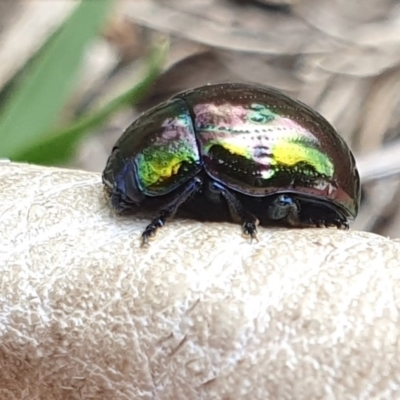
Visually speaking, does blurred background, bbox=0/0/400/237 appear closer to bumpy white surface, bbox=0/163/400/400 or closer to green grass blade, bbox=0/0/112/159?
green grass blade, bbox=0/0/112/159

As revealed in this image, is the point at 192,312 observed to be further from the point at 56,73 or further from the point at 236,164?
the point at 56,73

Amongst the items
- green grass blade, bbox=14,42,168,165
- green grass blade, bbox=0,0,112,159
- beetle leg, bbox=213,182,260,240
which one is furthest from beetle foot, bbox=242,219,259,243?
green grass blade, bbox=0,0,112,159

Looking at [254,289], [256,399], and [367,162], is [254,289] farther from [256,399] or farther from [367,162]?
[367,162]

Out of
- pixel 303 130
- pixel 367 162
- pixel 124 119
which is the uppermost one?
pixel 303 130

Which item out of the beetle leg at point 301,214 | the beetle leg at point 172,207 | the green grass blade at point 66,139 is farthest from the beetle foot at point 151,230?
the green grass blade at point 66,139

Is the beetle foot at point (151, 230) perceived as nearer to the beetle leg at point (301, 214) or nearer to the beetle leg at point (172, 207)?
the beetle leg at point (172, 207)

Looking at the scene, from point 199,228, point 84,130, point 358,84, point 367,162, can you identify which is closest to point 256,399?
point 199,228
